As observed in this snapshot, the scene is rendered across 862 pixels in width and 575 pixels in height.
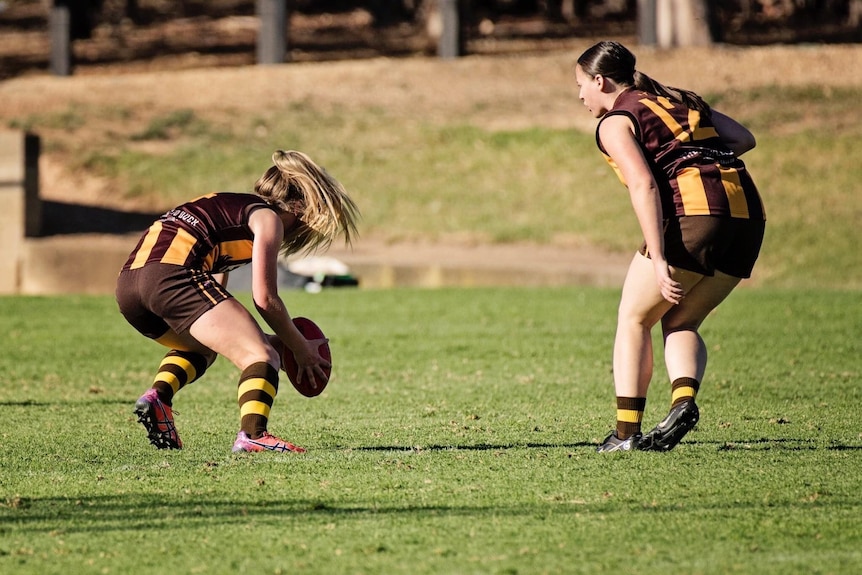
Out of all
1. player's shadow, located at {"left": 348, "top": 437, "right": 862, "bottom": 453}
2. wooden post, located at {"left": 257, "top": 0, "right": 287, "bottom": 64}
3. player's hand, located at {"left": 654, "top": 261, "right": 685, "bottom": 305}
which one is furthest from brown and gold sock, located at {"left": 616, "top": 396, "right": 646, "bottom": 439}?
wooden post, located at {"left": 257, "top": 0, "right": 287, "bottom": 64}

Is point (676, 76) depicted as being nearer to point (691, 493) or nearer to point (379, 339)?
point (379, 339)

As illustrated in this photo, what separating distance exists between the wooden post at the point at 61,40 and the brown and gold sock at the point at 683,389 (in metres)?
27.8

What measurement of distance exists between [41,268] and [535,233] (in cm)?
807

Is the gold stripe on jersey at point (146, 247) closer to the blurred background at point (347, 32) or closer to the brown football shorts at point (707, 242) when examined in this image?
the brown football shorts at point (707, 242)

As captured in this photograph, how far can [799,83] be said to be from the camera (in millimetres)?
26969

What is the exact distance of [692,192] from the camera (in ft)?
19.4

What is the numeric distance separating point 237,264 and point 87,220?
642 inches

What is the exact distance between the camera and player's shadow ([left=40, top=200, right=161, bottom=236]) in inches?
817

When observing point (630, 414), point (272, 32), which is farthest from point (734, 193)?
point (272, 32)

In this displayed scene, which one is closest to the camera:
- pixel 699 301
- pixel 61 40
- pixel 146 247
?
pixel 699 301

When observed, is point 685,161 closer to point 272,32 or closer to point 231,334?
point 231,334

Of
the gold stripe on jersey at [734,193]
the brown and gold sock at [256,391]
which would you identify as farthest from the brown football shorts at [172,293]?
the gold stripe on jersey at [734,193]

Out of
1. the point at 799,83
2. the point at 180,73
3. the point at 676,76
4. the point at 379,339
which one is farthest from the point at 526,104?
the point at 379,339

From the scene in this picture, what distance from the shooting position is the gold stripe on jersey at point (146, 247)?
20.2 feet
